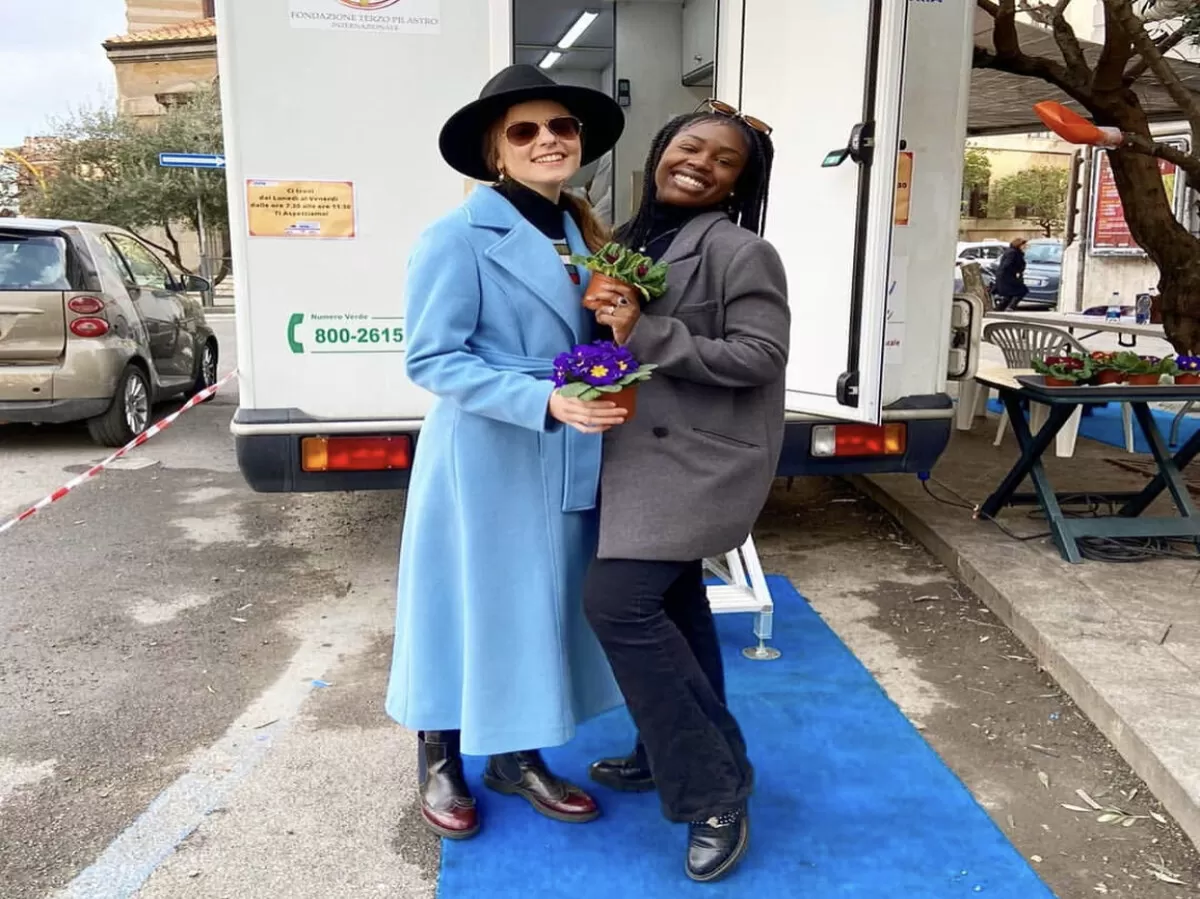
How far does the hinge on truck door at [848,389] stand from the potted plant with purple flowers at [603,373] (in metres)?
2.03

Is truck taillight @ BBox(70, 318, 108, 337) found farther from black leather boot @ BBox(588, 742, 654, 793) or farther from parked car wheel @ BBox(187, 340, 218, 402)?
black leather boot @ BBox(588, 742, 654, 793)

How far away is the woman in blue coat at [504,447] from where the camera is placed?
220 centimetres

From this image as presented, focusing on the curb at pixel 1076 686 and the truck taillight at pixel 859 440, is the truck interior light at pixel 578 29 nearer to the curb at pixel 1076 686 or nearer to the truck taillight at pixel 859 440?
the curb at pixel 1076 686

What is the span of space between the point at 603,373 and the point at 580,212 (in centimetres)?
64

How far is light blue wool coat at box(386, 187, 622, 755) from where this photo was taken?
7.18 feet

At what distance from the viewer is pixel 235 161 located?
3.63 meters

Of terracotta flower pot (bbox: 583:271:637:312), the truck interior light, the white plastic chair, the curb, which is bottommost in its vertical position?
the curb

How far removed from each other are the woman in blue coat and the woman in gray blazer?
0.16m

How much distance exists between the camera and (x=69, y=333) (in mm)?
7160

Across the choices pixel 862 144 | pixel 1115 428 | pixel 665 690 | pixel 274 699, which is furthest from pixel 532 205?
pixel 1115 428

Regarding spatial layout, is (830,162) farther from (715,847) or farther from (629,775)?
(715,847)

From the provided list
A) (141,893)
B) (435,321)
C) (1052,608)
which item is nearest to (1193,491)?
(1052,608)

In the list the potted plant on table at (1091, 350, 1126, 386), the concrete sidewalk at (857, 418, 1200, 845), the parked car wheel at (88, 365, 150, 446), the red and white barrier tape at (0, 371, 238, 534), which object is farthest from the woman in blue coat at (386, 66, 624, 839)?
the parked car wheel at (88, 365, 150, 446)

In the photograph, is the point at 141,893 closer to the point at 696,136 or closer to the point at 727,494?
the point at 727,494
